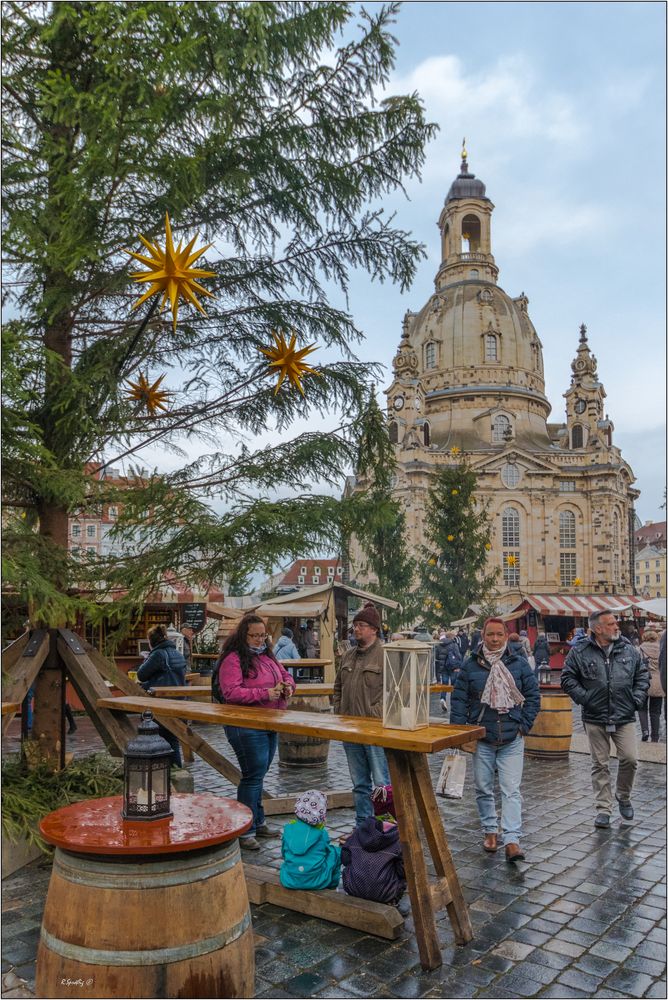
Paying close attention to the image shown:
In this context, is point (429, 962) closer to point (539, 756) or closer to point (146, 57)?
point (146, 57)

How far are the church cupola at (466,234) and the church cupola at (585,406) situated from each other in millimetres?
11927

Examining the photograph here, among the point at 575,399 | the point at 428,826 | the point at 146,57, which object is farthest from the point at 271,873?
the point at 575,399

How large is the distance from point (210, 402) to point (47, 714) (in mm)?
3015

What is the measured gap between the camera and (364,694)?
19.0 ft

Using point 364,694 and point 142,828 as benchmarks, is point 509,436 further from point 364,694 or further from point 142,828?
point 142,828

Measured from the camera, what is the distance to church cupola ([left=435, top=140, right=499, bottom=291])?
7319cm

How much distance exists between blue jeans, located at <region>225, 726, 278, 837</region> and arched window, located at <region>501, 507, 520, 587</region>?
57774 millimetres

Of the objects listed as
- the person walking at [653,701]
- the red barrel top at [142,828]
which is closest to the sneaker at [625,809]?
the person walking at [653,701]

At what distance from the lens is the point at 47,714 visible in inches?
250

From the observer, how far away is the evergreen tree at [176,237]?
500 centimetres

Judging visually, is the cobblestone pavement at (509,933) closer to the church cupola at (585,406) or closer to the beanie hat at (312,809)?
the beanie hat at (312,809)

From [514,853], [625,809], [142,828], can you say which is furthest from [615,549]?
[142,828]

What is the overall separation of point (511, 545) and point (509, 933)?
59.6 metres

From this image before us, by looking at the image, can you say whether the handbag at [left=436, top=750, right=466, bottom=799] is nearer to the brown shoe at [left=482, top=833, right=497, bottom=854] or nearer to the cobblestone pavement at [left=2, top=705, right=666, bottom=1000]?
the cobblestone pavement at [left=2, top=705, right=666, bottom=1000]
